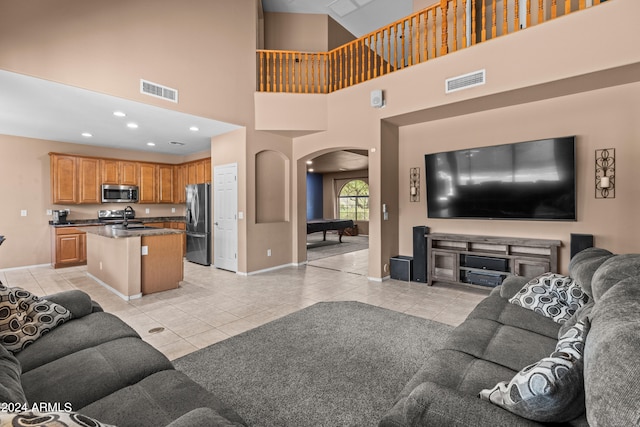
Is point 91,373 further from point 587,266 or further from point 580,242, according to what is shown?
point 580,242

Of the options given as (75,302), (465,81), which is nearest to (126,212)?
(75,302)

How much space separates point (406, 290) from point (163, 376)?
3.82 metres

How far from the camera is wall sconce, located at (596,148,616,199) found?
3.76 metres

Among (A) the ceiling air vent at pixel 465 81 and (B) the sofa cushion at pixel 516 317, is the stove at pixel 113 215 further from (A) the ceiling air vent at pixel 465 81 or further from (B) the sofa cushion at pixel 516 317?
(B) the sofa cushion at pixel 516 317

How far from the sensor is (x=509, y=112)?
14.6 feet

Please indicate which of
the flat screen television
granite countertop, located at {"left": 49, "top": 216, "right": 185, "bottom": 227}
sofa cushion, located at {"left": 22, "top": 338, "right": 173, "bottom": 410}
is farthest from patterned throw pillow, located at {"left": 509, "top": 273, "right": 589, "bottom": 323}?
granite countertop, located at {"left": 49, "top": 216, "right": 185, "bottom": 227}

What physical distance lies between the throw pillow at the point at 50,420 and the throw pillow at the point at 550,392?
124 cm

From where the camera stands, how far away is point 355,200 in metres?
12.8

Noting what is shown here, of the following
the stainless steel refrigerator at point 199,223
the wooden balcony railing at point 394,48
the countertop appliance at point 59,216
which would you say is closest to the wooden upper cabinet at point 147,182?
the countertop appliance at point 59,216

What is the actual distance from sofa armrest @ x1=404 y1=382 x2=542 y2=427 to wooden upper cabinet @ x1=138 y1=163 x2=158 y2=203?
8.33 metres

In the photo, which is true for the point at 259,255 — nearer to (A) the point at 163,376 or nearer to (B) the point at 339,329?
(B) the point at 339,329

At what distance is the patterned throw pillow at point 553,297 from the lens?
86.7 inches

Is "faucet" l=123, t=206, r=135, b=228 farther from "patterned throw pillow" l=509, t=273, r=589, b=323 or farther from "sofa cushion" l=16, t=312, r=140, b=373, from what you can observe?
"patterned throw pillow" l=509, t=273, r=589, b=323

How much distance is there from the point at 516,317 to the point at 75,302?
326 cm
